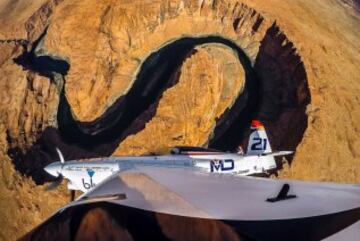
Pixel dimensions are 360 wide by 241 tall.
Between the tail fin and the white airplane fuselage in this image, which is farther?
the tail fin

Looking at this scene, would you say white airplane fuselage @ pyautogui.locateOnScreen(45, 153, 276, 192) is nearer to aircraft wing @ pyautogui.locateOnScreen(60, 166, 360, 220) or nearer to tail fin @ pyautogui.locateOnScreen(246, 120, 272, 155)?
tail fin @ pyautogui.locateOnScreen(246, 120, 272, 155)

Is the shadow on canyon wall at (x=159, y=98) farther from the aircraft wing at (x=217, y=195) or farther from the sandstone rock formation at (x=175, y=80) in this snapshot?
the aircraft wing at (x=217, y=195)

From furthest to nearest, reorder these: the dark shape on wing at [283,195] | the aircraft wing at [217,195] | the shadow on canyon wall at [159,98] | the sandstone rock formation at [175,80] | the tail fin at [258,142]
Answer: the shadow on canyon wall at [159,98] → the sandstone rock formation at [175,80] → the tail fin at [258,142] → the dark shape on wing at [283,195] → the aircraft wing at [217,195]

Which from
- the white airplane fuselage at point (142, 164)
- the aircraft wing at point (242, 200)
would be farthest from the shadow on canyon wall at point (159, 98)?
the aircraft wing at point (242, 200)

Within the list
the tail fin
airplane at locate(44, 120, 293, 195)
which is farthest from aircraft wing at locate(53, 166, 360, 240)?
the tail fin

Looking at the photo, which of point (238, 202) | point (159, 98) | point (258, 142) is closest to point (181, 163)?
point (258, 142)

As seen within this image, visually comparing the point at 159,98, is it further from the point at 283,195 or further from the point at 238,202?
the point at 238,202
